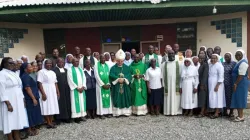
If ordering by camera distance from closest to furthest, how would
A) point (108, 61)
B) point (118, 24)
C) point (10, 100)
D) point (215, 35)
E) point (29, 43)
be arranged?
point (10, 100), point (108, 61), point (215, 35), point (29, 43), point (118, 24)

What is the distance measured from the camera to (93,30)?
1013cm

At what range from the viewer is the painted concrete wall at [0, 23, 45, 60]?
945 cm

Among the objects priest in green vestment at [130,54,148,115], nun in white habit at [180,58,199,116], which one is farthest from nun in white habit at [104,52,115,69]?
nun in white habit at [180,58,199,116]

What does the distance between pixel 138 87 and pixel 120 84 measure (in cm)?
53

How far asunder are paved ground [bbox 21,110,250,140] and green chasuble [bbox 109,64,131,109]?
0.48m

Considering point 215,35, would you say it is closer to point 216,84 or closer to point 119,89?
point 216,84

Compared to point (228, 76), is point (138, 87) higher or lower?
lower

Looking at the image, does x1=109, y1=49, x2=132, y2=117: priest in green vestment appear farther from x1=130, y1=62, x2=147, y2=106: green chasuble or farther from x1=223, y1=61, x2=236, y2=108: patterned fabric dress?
x1=223, y1=61, x2=236, y2=108: patterned fabric dress

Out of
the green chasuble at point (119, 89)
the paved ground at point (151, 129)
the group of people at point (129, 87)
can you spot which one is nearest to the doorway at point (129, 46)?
the group of people at point (129, 87)

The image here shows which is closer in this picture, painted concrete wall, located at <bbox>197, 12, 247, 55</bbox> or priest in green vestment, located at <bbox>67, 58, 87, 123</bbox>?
priest in green vestment, located at <bbox>67, 58, 87, 123</bbox>

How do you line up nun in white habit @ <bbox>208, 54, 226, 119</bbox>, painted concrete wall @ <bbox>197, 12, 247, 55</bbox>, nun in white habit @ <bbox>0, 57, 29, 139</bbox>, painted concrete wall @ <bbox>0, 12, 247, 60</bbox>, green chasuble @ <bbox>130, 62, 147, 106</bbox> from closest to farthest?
1. nun in white habit @ <bbox>0, 57, 29, 139</bbox>
2. nun in white habit @ <bbox>208, 54, 226, 119</bbox>
3. green chasuble @ <bbox>130, 62, 147, 106</bbox>
4. painted concrete wall @ <bbox>197, 12, 247, 55</bbox>
5. painted concrete wall @ <bbox>0, 12, 247, 60</bbox>

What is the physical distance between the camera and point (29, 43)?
9.88 m

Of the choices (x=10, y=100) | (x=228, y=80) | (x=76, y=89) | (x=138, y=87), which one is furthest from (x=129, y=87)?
(x=10, y=100)

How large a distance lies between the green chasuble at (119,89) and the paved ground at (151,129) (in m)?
0.48
